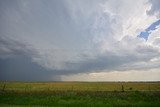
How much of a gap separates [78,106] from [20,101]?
33.9 ft

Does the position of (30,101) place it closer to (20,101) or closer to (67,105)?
(20,101)

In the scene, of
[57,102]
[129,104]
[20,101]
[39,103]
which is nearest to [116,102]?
[129,104]

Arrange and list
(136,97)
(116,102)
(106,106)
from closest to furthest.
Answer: (106,106) → (116,102) → (136,97)

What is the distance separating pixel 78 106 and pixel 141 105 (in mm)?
8838

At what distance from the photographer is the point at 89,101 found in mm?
41125

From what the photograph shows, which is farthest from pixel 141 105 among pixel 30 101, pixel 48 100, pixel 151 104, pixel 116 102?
pixel 30 101

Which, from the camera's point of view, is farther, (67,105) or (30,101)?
(30,101)

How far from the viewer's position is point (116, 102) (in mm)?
40312

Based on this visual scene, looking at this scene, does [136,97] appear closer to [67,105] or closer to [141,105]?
[141,105]

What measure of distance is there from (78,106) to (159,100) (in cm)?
1305

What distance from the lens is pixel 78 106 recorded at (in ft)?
125

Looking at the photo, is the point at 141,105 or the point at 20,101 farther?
the point at 20,101

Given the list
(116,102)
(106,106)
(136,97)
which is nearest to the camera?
(106,106)

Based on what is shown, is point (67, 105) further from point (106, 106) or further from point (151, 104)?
point (151, 104)
